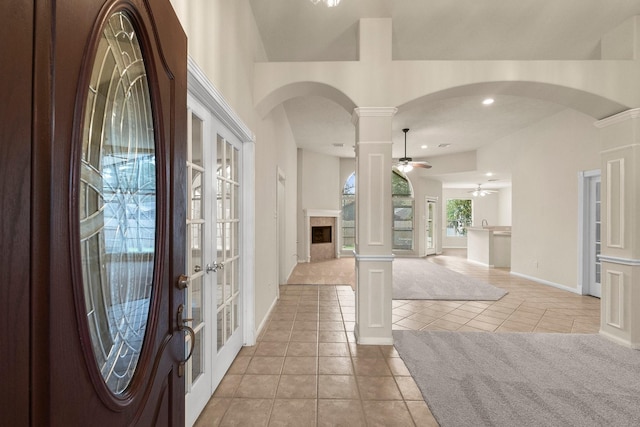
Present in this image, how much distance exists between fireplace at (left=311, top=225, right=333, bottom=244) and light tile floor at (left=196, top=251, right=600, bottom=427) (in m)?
3.35

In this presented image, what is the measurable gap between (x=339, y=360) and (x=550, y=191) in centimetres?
516

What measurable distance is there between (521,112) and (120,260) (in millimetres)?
6212

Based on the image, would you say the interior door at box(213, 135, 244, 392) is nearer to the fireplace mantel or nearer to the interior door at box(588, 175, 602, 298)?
the fireplace mantel

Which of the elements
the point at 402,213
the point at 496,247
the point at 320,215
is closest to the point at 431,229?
the point at 402,213

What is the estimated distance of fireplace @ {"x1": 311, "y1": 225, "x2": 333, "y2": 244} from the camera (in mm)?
7721

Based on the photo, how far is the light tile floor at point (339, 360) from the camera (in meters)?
1.73

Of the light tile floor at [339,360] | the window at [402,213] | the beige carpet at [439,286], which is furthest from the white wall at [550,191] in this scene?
the window at [402,213]

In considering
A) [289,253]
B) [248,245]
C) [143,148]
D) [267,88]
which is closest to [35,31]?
[143,148]

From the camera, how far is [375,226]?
2.64m

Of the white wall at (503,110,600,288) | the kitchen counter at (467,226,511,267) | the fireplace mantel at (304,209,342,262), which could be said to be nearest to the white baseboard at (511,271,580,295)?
the white wall at (503,110,600,288)

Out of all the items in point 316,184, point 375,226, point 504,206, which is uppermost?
point 316,184

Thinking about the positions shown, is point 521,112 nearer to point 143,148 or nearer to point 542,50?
point 542,50

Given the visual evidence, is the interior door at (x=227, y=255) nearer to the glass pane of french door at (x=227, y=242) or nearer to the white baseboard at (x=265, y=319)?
the glass pane of french door at (x=227, y=242)

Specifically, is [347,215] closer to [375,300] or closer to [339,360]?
[375,300]
